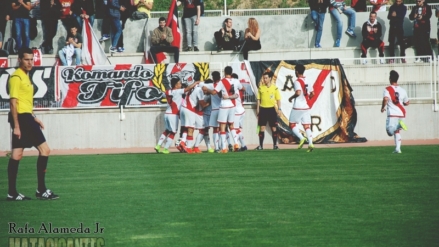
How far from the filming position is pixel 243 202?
1322cm

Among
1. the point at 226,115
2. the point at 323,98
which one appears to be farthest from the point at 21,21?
the point at 323,98

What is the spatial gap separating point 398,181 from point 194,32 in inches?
637

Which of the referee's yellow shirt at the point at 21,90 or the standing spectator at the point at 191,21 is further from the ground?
the standing spectator at the point at 191,21

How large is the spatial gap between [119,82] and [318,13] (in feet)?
24.5

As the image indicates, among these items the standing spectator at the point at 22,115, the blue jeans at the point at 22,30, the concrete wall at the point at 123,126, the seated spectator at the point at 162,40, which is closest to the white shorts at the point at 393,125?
the concrete wall at the point at 123,126

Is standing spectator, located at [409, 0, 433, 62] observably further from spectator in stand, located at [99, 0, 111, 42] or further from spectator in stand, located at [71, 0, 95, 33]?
spectator in stand, located at [71, 0, 95, 33]

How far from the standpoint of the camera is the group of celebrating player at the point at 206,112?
24406 mm

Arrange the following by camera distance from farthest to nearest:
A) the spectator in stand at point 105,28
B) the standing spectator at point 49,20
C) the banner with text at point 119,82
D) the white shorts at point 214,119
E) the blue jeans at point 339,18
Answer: the blue jeans at point 339,18, the spectator in stand at point 105,28, the standing spectator at point 49,20, the banner with text at point 119,82, the white shorts at point 214,119

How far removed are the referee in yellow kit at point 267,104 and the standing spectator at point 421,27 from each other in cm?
Result: 670

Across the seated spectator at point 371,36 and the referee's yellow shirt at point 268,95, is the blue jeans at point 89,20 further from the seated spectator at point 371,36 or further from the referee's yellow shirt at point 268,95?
the seated spectator at point 371,36

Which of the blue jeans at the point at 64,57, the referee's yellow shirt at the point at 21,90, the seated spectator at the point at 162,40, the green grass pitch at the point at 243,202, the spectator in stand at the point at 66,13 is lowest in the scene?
the green grass pitch at the point at 243,202

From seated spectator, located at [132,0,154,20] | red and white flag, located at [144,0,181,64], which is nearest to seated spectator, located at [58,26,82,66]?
red and white flag, located at [144,0,181,64]

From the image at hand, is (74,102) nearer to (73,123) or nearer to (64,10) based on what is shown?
(73,123)

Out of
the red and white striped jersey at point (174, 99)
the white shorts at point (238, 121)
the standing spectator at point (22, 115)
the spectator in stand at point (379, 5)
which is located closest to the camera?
the standing spectator at point (22, 115)
